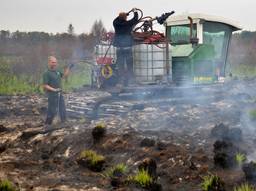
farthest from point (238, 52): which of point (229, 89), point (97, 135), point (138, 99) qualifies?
point (97, 135)

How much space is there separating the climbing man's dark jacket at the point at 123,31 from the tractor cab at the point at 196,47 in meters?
1.93

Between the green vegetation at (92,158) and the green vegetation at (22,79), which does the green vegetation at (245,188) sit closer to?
the green vegetation at (92,158)

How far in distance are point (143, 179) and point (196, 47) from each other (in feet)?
25.3

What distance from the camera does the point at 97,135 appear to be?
7379 millimetres

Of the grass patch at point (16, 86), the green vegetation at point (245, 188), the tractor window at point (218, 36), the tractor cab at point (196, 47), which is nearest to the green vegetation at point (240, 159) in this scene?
the green vegetation at point (245, 188)

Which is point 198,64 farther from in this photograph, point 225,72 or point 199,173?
point 199,173

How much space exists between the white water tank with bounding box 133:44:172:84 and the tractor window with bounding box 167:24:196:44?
3.00ft

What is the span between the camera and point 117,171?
18.7 feet

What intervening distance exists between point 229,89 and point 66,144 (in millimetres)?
8112

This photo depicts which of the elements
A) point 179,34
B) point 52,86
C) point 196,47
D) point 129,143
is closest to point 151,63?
point 196,47

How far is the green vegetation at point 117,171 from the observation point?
18.5 feet

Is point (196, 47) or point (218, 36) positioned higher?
point (218, 36)

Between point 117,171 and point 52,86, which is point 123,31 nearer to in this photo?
point 52,86

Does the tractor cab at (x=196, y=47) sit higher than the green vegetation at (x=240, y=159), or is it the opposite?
the tractor cab at (x=196, y=47)
